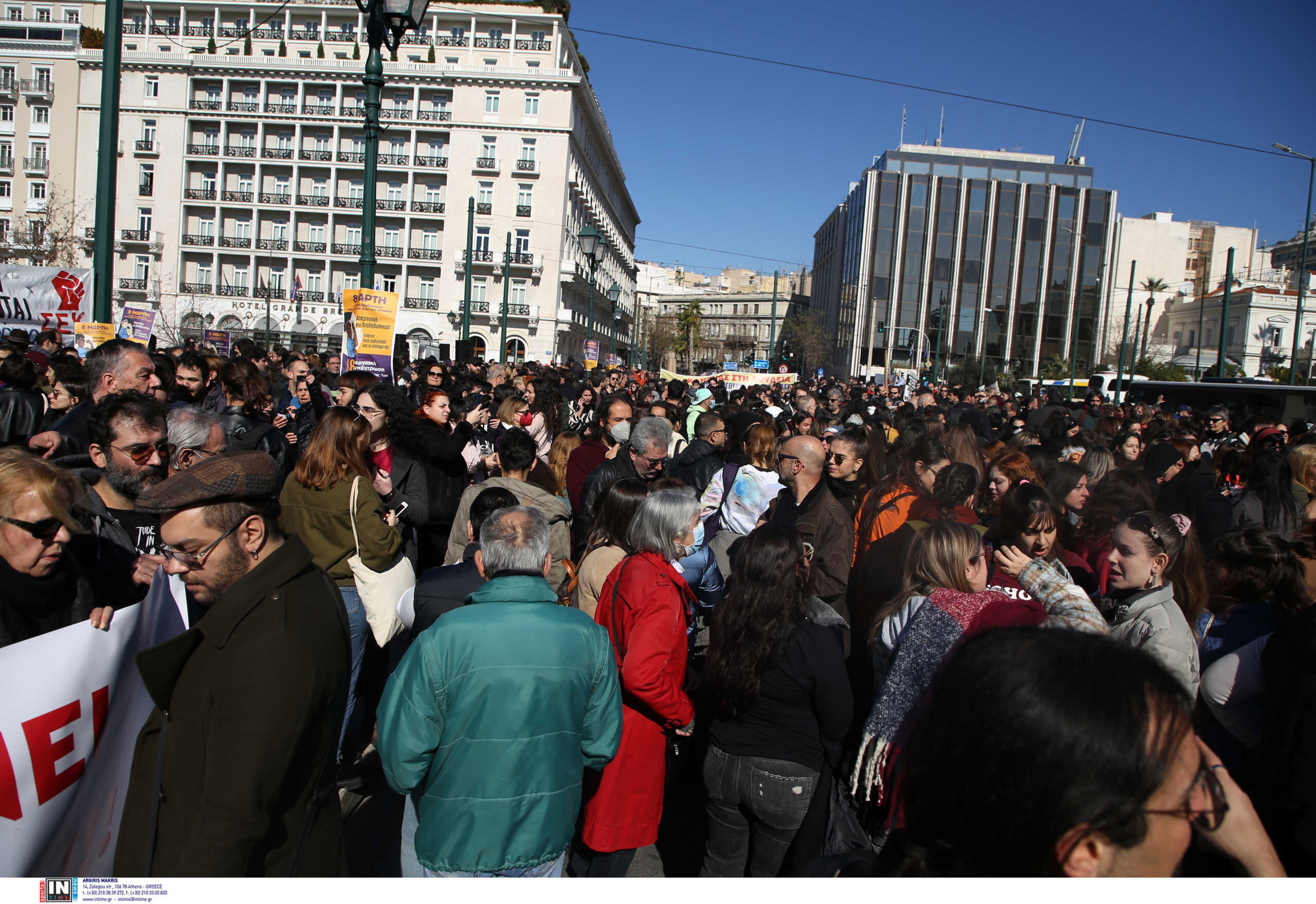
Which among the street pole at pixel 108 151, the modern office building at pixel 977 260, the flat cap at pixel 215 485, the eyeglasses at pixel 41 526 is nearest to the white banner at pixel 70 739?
the eyeglasses at pixel 41 526

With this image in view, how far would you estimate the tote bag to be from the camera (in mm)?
4082

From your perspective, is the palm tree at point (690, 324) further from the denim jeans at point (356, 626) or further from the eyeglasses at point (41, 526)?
the eyeglasses at point (41, 526)

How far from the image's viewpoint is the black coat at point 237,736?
2.01 metres

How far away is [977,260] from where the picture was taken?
7012cm

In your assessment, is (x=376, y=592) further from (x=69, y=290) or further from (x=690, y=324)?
(x=690, y=324)

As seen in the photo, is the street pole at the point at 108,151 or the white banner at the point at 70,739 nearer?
the white banner at the point at 70,739

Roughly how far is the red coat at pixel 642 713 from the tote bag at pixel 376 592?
144 centimetres

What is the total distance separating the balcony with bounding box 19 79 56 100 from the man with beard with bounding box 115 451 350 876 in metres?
69.9

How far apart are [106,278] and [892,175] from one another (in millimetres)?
71151

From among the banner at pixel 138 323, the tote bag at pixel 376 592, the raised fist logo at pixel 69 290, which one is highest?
the raised fist logo at pixel 69 290

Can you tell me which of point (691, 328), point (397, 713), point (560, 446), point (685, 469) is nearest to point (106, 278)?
point (560, 446)

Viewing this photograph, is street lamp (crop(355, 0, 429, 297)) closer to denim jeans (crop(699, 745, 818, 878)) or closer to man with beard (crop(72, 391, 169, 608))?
man with beard (crop(72, 391, 169, 608))

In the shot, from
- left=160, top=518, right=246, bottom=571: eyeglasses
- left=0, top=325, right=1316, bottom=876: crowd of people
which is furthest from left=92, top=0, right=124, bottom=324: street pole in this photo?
left=160, top=518, right=246, bottom=571: eyeglasses

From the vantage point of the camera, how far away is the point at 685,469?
7.25m
